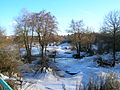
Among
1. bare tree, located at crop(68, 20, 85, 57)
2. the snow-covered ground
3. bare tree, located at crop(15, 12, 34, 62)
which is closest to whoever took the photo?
the snow-covered ground

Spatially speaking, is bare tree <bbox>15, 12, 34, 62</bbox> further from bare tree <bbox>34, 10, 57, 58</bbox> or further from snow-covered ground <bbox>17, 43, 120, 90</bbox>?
snow-covered ground <bbox>17, 43, 120, 90</bbox>

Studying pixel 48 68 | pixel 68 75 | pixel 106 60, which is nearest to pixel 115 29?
pixel 106 60

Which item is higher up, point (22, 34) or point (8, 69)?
point (22, 34)

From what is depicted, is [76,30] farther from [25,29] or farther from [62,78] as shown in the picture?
[62,78]

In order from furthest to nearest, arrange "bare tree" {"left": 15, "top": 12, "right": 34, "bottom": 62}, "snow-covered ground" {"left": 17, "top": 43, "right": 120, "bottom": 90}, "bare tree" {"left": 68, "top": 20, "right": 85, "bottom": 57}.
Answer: "bare tree" {"left": 68, "top": 20, "right": 85, "bottom": 57} < "bare tree" {"left": 15, "top": 12, "right": 34, "bottom": 62} < "snow-covered ground" {"left": 17, "top": 43, "right": 120, "bottom": 90}

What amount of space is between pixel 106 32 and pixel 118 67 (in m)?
4.52

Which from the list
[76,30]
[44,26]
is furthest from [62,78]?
[76,30]

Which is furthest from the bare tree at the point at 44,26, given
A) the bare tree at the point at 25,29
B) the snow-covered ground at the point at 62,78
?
the snow-covered ground at the point at 62,78

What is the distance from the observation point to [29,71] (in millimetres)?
11055

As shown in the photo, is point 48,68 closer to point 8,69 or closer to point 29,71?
point 29,71

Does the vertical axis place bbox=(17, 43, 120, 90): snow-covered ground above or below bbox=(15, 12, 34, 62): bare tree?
below

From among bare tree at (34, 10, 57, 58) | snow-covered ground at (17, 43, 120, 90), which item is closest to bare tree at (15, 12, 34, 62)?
bare tree at (34, 10, 57, 58)

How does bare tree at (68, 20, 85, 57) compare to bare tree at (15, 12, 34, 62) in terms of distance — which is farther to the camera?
bare tree at (68, 20, 85, 57)

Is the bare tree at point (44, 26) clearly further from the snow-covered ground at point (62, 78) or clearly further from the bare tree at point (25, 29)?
the snow-covered ground at point (62, 78)
